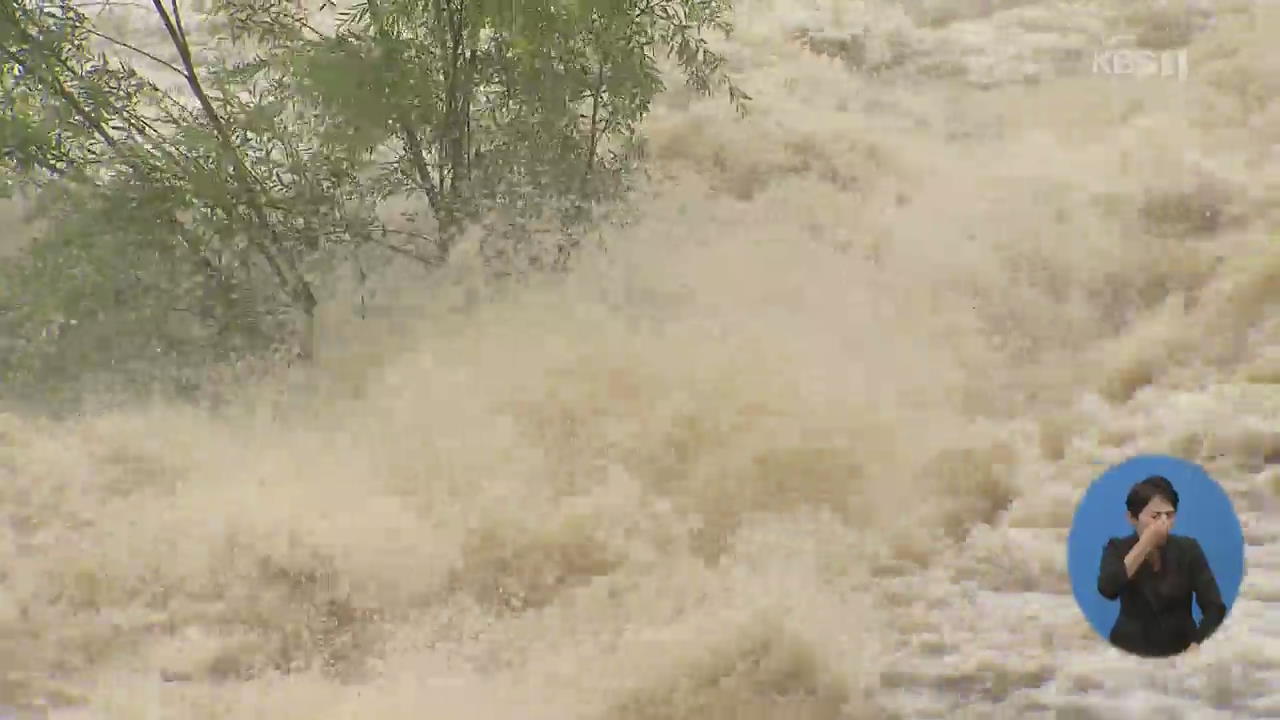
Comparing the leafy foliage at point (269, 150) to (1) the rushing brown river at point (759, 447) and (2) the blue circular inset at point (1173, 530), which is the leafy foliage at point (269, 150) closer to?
→ (1) the rushing brown river at point (759, 447)

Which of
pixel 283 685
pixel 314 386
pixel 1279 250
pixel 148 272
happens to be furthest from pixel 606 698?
pixel 1279 250

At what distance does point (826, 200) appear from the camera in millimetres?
3318

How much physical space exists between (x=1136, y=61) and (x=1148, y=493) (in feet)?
8.06

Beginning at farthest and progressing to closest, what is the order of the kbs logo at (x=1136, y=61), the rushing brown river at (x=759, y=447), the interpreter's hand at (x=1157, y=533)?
the kbs logo at (x=1136, y=61)
the rushing brown river at (x=759, y=447)
the interpreter's hand at (x=1157, y=533)

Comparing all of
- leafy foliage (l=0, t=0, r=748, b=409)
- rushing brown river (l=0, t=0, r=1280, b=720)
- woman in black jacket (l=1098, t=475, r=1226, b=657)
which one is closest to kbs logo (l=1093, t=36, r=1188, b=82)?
rushing brown river (l=0, t=0, r=1280, b=720)

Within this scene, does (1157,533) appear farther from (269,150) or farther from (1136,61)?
(1136,61)

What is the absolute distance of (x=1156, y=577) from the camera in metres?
1.48

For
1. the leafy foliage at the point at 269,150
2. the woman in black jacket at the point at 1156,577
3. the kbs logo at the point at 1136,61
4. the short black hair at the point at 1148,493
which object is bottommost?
the woman in black jacket at the point at 1156,577

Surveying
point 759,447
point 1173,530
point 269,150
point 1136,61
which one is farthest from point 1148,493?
point 1136,61

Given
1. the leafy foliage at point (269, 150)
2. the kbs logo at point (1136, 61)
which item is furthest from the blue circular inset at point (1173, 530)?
the kbs logo at point (1136, 61)

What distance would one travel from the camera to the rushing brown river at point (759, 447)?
1.91 metres

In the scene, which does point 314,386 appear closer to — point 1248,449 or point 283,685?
point 283,685

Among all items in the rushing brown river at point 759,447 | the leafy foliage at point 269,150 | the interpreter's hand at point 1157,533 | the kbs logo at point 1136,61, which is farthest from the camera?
the kbs logo at point 1136,61

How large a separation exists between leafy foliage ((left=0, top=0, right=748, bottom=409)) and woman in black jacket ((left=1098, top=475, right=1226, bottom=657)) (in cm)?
183
